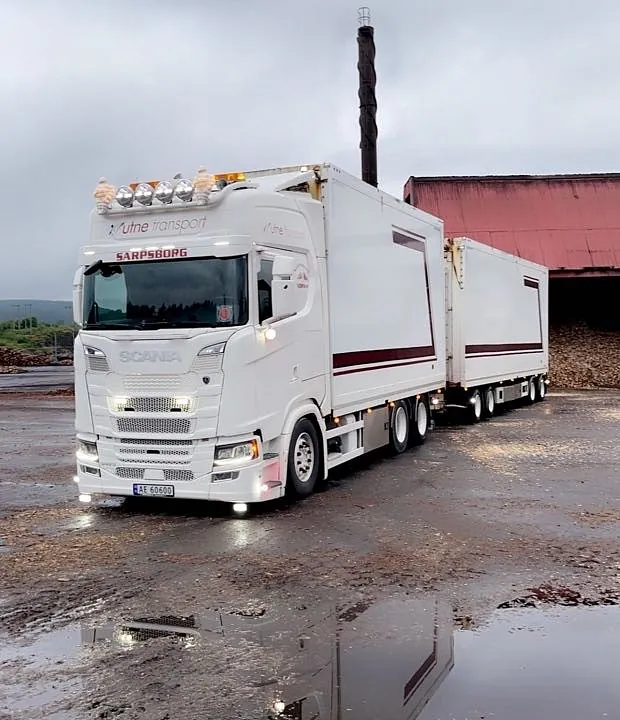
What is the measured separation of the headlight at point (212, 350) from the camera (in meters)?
8.62

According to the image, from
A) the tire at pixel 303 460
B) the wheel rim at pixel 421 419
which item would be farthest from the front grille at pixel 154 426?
the wheel rim at pixel 421 419

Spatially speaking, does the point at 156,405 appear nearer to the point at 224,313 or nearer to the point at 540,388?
the point at 224,313

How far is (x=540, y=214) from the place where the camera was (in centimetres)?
3083

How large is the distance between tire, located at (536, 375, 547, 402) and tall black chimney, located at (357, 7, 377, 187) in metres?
8.99

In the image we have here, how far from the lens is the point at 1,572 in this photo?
23.2 ft

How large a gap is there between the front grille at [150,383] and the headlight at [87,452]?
0.89m

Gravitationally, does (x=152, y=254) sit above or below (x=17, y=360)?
above

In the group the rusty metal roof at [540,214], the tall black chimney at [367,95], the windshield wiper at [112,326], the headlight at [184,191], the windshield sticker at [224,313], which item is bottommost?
the windshield wiper at [112,326]

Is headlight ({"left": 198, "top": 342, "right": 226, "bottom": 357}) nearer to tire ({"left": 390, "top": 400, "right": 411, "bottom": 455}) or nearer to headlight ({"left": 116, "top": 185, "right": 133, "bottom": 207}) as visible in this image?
headlight ({"left": 116, "top": 185, "right": 133, "bottom": 207})

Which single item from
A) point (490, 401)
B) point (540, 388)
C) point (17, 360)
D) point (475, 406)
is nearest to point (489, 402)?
point (490, 401)

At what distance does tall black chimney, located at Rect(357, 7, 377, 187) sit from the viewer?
92.7ft

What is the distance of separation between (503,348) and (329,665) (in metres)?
16.3

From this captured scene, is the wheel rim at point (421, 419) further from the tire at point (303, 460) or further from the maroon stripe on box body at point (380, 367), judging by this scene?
the tire at point (303, 460)

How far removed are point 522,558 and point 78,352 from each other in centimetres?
544
